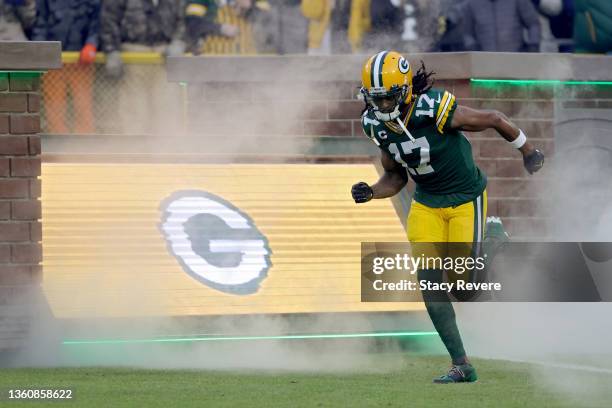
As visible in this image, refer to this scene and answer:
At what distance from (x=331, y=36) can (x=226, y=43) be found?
116 centimetres

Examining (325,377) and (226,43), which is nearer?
(325,377)

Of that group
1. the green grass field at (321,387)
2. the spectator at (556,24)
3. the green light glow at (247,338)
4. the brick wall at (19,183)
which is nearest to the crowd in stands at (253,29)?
the spectator at (556,24)

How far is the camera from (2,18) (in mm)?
15266

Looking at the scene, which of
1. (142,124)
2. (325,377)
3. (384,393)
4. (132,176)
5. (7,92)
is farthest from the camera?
(142,124)

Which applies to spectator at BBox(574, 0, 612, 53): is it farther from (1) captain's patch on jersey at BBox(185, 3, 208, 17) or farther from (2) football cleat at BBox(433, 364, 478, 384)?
(2) football cleat at BBox(433, 364, 478, 384)

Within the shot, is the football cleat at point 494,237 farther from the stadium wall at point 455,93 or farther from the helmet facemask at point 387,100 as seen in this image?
the stadium wall at point 455,93

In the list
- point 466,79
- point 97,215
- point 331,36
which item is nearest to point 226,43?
point 331,36

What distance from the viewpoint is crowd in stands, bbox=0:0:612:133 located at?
1538 cm

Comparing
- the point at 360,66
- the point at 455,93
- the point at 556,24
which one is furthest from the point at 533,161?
the point at 556,24

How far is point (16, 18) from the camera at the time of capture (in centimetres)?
1526

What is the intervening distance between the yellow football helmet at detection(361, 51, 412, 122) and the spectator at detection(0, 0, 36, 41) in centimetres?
697

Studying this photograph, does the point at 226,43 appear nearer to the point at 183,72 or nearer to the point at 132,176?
the point at 183,72
